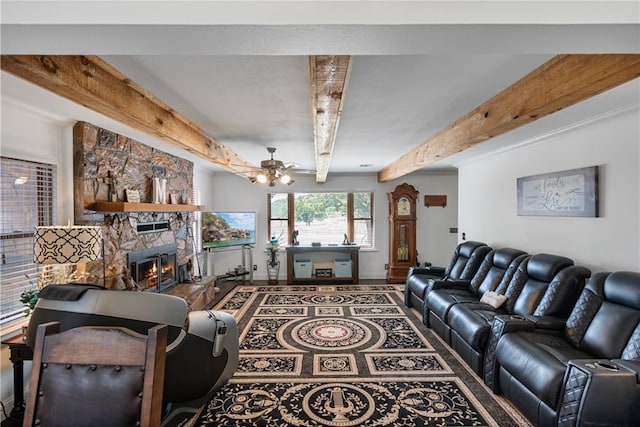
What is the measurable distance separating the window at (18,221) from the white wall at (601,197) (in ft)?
16.2

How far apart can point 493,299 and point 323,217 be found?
169 inches

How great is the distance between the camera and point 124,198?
3.40 m

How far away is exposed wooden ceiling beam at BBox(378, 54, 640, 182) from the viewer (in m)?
1.55

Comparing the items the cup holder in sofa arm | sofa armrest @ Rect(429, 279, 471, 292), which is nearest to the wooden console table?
sofa armrest @ Rect(429, 279, 471, 292)

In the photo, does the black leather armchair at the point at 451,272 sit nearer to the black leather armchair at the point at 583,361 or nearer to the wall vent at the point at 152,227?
the black leather armchair at the point at 583,361

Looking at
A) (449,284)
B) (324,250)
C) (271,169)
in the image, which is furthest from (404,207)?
(271,169)

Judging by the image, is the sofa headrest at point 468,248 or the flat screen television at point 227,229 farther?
the flat screen television at point 227,229

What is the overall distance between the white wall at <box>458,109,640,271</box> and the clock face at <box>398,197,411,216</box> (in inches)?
91.8

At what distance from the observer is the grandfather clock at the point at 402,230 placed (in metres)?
6.81

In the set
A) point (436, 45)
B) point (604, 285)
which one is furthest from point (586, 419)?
point (436, 45)

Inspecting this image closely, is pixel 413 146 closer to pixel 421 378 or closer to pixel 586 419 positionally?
pixel 421 378

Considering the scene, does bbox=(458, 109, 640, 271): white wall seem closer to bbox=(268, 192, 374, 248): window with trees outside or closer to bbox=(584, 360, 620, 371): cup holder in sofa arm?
bbox=(584, 360, 620, 371): cup holder in sofa arm

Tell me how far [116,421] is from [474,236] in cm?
523

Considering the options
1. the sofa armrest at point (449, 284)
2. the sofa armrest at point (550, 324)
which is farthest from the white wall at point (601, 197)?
the sofa armrest at point (449, 284)
